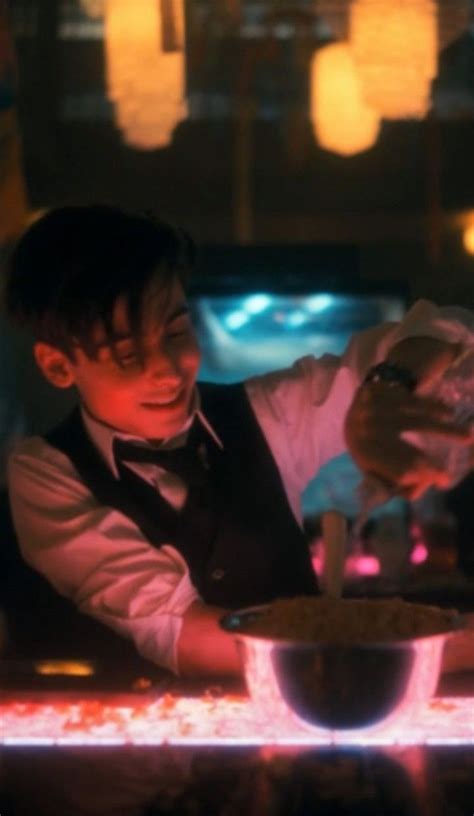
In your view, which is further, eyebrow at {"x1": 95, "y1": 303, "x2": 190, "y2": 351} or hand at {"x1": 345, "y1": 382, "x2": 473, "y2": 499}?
eyebrow at {"x1": 95, "y1": 303, "x2": 190, "y2": 351}

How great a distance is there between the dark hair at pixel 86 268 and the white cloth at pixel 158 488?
160 mm

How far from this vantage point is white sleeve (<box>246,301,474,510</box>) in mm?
1588

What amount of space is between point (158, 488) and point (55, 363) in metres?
0.19

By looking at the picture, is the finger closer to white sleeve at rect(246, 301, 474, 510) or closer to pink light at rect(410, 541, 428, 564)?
white sleeve at rect(246, 301, 474, 510)

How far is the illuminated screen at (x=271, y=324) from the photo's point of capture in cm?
311

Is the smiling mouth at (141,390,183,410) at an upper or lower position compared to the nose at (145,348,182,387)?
lower

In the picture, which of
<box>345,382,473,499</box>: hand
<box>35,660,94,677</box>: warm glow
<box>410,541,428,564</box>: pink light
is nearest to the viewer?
<box>345,382,473,499</box>: hand

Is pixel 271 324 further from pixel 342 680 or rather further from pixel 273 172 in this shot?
pixel 342 680

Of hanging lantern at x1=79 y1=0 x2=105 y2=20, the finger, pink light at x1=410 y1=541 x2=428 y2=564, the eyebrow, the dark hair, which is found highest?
hanging lantern at x1=79 y1=0 x2=105 y2=20

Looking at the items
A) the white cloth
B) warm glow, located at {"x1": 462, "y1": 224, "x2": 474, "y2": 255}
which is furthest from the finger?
warm glow, located at {"x1": 462, "y1": 224, "x2": 474, "y2": 255}

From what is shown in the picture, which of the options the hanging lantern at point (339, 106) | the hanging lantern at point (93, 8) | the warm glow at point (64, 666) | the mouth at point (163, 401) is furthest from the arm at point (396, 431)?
the hanging lantern at point (93, 8)

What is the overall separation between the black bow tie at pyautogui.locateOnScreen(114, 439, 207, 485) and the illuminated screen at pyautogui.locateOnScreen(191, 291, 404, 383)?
149 cm

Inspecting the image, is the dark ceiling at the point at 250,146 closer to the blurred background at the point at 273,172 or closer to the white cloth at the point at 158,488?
the blurred background at the point at 273,172

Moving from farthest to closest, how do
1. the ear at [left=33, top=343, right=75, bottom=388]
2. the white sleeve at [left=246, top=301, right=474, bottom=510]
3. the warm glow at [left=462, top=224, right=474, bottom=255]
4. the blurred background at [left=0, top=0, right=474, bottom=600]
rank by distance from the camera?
the warm glow at [left=462, top=224, right=474, bottom=255]
the blurred background at [left=0, top=0, right=474, bottom=600]
the white sleeve at [left=246, top=301, right=474, bottom=510]
the ear at [left=33, top=343, right=75, bottom=388]
